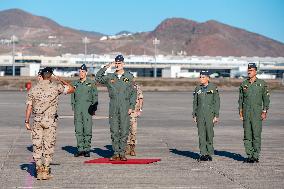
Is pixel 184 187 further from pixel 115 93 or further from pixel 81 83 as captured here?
pixel 81 83

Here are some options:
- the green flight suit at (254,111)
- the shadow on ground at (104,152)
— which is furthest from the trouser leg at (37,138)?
the green flight suit at (254,111)

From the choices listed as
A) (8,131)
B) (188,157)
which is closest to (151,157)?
(188,157)

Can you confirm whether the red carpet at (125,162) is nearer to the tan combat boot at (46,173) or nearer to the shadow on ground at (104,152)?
the shadow on ground at (104,152)

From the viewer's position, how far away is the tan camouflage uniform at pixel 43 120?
1314 centimetres

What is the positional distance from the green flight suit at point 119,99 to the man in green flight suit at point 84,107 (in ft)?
4.22

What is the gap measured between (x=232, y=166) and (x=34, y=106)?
4764 millimetres

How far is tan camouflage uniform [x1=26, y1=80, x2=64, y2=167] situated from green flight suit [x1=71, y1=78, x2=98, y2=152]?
3.26 m

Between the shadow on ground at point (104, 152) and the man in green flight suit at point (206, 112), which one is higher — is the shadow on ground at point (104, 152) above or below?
below

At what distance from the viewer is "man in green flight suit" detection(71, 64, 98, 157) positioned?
1661cm

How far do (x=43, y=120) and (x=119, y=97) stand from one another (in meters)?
2.59

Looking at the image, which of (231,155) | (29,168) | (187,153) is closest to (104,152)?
(187,153)

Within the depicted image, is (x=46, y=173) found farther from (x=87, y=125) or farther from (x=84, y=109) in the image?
(x=84, y=109)

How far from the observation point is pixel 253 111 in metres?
15.7

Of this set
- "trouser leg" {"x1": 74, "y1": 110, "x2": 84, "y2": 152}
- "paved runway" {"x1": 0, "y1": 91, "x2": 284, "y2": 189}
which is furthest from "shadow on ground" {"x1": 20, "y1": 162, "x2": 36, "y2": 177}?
"trouser leg" {"x1": 74, "y1": 110, "x2": 84, "y2": 152}
